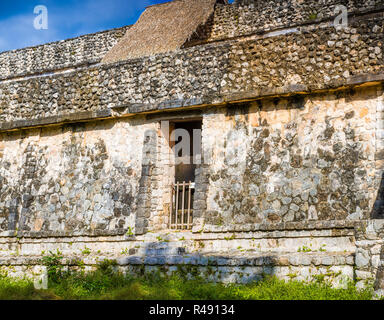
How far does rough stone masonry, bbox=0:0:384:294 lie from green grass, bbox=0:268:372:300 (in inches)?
10.5

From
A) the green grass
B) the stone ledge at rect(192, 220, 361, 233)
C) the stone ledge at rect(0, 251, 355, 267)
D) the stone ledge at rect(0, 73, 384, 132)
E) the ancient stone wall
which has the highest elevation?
the ancient stone wall

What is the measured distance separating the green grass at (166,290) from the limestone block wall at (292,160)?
1.52m

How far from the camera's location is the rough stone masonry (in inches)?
310

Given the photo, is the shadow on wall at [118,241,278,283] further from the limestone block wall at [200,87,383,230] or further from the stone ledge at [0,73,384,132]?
the stone ledge at [0,73,384,132]

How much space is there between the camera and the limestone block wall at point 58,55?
1850 cm

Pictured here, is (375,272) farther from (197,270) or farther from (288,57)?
(288,57)

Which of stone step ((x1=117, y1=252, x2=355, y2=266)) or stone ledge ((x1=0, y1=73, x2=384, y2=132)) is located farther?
stone ledge ((x1=0, y1=73, x2=384, y2=132))

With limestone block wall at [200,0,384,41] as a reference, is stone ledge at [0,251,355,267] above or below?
below

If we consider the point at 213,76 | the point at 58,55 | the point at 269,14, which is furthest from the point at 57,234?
the point at 58,55

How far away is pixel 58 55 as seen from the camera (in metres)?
19.6

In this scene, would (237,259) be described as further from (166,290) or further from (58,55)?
(58,55)

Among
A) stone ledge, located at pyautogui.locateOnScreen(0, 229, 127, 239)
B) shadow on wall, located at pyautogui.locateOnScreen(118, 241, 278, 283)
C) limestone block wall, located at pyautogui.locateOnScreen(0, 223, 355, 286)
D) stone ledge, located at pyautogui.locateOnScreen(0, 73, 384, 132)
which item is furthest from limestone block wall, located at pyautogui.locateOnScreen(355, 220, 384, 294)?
stone ledge, located at pyautogui.locateOnScreen(0, 229, 127, 239)

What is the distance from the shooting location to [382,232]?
627 cm

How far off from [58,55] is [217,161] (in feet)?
40.0
